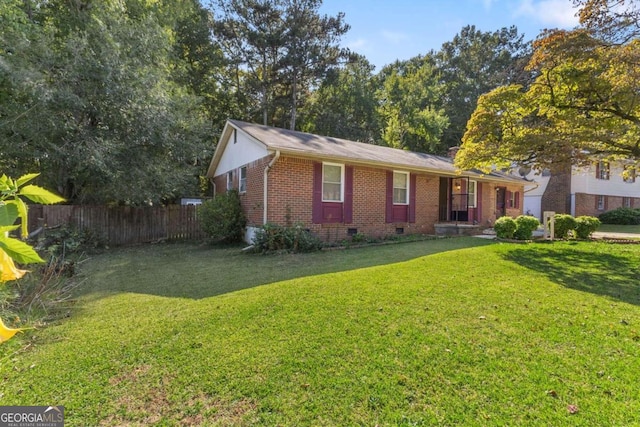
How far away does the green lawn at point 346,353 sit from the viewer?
2.44m

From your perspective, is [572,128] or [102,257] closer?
[572,128]

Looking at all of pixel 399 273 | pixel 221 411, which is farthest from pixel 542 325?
pixel 221 411

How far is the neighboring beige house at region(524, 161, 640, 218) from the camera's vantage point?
2131 centimetres

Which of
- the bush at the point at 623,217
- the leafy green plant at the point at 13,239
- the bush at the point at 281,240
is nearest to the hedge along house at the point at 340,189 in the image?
the bush at the point at 281,240

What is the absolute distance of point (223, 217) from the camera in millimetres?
11055

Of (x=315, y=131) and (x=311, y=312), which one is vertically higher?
(x=315, y=131)

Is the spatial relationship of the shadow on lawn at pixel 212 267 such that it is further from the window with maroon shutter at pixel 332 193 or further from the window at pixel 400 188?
the window at pixel 400 188

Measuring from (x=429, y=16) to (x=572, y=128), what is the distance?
5413 millimetres

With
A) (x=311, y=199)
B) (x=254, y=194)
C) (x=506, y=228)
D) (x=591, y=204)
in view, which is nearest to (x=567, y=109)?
(x=506, y=228)

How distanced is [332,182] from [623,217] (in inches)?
842

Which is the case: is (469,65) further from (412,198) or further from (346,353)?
(346,353)

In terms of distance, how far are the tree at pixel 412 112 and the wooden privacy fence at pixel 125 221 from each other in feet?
62.9

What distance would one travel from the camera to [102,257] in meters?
9.73

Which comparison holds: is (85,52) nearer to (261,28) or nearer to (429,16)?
(429,16)
